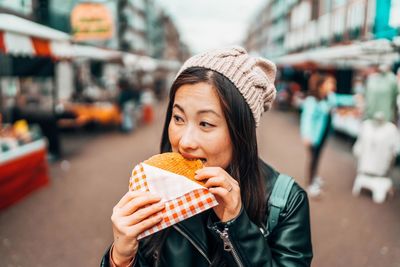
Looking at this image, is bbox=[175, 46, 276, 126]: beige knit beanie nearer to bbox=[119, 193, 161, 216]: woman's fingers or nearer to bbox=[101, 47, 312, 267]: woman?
bbox=[101, 47, 312, 267]: woman

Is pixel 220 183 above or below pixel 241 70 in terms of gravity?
below

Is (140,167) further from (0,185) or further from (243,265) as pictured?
(0,185)

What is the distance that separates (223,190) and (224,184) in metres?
0.02

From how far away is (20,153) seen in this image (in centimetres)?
608

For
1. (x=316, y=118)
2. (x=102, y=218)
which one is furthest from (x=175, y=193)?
(x=316, y=118)

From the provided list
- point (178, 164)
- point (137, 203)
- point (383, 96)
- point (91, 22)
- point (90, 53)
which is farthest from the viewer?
point (91, 22)

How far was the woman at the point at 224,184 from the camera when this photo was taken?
113cm

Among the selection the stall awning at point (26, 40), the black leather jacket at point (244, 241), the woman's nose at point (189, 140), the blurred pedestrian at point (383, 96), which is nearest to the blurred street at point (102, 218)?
the blurred pedestrian at point (383, 96)

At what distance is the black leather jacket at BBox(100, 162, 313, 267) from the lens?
3.74ft

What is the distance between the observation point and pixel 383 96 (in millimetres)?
6395

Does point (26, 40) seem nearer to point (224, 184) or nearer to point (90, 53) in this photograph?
point (90, 53)

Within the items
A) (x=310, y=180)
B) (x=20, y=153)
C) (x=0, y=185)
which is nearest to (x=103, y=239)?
(x=0, y=185)

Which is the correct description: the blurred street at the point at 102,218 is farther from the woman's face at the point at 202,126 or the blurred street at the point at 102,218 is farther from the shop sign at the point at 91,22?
the shop sign at the point at 91,22

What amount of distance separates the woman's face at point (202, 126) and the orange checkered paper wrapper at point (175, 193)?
14 cm
